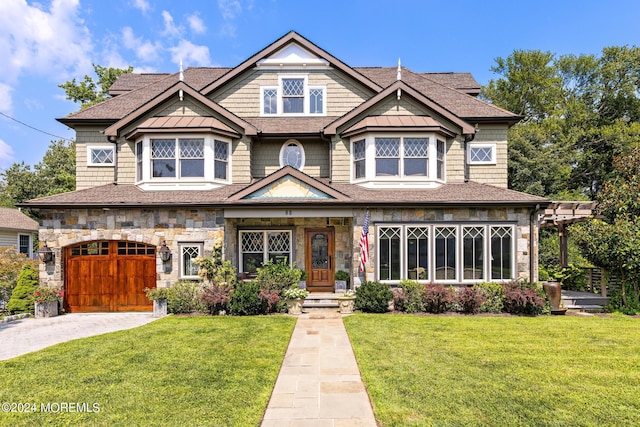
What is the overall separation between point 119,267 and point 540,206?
Answer: 14810 millimetres

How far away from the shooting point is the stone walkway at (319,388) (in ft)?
15.9

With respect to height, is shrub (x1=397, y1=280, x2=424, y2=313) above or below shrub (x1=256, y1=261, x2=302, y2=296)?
below

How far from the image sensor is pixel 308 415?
4.97m

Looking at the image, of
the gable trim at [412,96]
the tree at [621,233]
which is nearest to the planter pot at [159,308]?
the gable trim at [412,96]

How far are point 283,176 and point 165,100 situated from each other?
5765 mm

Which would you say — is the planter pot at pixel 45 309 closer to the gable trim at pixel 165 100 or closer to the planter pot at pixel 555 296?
the gable trim at pixel 165 100

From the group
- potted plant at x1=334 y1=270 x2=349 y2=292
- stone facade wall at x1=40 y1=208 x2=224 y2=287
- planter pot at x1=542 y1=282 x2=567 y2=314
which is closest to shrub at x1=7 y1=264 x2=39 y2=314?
stone facade wall at x1=40 y1=208 x2=224 y2=287

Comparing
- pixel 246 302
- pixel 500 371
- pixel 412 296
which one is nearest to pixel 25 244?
pixel 246 302

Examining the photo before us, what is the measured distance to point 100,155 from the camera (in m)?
14.8

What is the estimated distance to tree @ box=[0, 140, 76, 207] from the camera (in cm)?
3753

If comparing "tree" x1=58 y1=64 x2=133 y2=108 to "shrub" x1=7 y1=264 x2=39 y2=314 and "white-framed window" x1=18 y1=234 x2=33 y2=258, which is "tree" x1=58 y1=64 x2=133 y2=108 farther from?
"shrub" x1=7 y1=264 x2=39 y2=314

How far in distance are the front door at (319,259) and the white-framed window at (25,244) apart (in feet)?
78.3

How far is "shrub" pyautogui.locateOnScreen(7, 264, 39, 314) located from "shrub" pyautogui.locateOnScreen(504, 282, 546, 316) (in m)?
15.8

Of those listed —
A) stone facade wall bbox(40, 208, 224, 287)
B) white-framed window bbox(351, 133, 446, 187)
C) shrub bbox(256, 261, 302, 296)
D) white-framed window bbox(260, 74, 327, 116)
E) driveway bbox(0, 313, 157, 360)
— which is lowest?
driveway bbox(0, 313, 157, 360)
